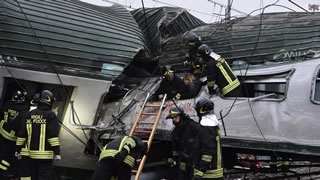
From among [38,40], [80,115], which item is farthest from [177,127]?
[38,40]

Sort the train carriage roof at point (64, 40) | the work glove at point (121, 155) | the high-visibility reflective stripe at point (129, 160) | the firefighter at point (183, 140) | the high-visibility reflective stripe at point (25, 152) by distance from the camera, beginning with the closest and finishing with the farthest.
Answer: the work glove at point (121, 155), the high-visibility reflective stripe at point (129, 160), the firefighter at point (183, 140), the high-visibility reflective stripe at point (25, 152), the train carriage roof at point (64, 40)

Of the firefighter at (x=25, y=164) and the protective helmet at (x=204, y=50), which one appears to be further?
the protective helmet at (x=204, y=50)

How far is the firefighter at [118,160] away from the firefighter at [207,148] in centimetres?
66

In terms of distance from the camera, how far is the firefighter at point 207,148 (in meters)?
3.86

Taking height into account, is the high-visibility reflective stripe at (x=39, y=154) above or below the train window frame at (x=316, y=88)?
below

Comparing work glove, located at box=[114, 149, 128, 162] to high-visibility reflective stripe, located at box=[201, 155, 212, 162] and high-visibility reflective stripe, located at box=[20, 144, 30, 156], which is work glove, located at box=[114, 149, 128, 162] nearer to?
high-visibility reflective stripe, located at box=[201, 155, 212, 162]

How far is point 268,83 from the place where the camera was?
487 centimetres

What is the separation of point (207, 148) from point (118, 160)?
0.95 meters

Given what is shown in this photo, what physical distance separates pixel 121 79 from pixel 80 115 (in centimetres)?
108

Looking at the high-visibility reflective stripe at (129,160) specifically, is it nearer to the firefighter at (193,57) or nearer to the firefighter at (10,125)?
the firefighter at (193,57)

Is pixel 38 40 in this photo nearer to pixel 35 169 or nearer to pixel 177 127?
pixel 35 169

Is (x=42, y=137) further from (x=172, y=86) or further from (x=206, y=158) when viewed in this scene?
(x=206, y=158)

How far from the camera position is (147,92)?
6.46 metres

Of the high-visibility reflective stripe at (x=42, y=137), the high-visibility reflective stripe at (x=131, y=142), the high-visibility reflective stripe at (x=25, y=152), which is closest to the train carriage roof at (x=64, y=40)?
the high-visibility reflective stripe at (x=42, y=137)
